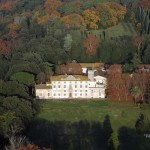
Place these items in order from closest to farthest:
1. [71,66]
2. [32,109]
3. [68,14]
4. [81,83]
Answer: [32,109] < [81,83] < [71,66] < [68,14]

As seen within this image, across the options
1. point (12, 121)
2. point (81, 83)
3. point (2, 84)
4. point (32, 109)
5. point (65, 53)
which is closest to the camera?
point (12, 121)

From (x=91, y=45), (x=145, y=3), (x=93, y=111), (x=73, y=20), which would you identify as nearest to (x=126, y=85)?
(x=93, y=111)

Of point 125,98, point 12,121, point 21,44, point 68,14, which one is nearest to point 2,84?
point 12,121

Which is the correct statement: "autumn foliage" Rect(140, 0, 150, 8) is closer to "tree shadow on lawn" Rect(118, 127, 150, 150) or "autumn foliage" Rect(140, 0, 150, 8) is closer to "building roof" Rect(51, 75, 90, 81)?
"building roof" Rect(51, 75, 90, 81)

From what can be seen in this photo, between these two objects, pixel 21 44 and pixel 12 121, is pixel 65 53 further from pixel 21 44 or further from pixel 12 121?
pixel 12 121

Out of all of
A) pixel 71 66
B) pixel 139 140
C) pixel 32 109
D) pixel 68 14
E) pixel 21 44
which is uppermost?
pixel 68 14

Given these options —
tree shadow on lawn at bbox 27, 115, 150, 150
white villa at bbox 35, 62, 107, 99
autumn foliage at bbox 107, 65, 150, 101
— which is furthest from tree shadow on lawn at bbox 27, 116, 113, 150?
white villa at bbox 35, 62, 107, 99

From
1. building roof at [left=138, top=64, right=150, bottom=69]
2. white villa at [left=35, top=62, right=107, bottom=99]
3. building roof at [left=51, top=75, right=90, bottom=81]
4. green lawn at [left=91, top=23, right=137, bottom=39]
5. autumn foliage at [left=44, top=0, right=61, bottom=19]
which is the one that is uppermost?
autumn foliage at [left=44, top=0, right=61, bottom=19]

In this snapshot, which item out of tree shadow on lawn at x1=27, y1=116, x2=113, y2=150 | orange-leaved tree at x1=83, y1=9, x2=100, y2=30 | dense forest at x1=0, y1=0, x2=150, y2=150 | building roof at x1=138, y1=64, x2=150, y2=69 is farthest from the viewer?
orange-leaved tree at x1=83, y1=9, x2=100, y2=30
